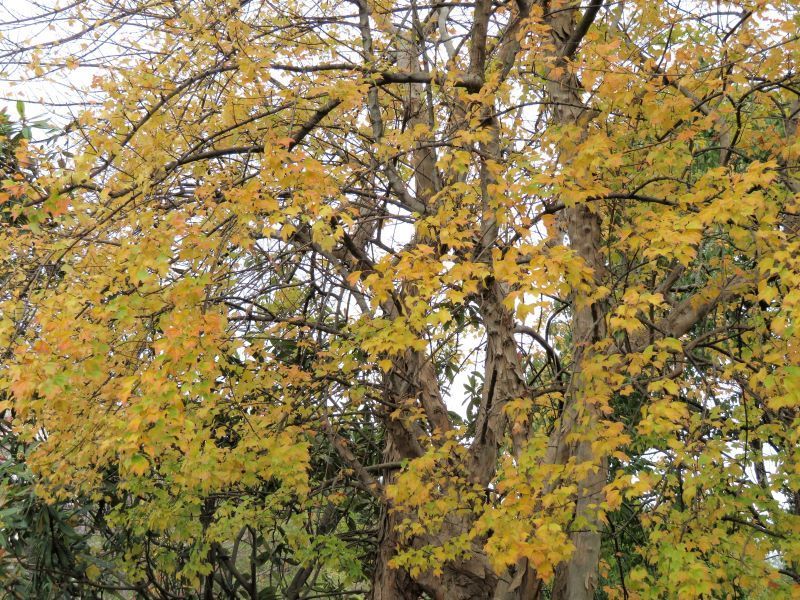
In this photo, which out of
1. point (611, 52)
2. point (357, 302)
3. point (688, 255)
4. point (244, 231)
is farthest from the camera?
point (357, 302)

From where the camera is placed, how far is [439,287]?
505cm

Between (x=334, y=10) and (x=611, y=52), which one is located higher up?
(x=334, y=10)

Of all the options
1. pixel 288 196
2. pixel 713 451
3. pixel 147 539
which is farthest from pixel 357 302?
pixel 713 451

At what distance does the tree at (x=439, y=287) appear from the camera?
4695 millimetres

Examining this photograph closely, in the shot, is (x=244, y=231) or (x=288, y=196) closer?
(x=244, y=231)

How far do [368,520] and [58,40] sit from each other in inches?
239

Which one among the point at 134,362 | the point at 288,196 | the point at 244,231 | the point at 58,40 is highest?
the point at 58,40

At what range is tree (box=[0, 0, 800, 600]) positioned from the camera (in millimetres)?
4695

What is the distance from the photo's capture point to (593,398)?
517 cm

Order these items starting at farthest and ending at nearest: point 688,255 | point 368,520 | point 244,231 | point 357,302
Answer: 1. point 368,520
2. point 357,302
3. point 244,231
4. point 688,255

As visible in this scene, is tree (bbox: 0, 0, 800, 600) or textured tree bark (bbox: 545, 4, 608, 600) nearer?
tree (bbox: 0, 0, 800, 600)

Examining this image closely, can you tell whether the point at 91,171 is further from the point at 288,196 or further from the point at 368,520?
the point at 368,520

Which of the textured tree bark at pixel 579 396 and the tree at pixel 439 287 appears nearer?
the tree at pixel 439 287

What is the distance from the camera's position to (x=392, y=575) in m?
7.54
